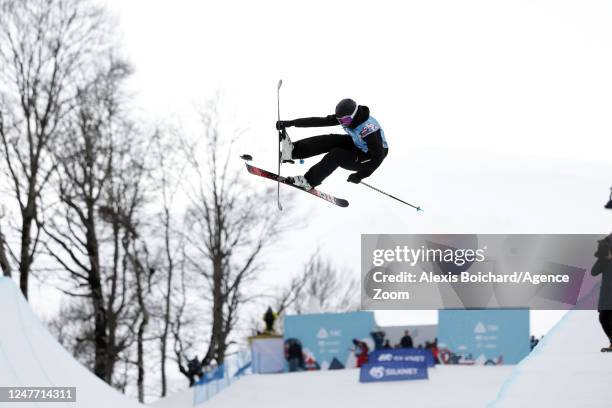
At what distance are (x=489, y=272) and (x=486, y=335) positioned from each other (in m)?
1.85

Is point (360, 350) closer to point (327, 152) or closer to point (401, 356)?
point (401, 356)

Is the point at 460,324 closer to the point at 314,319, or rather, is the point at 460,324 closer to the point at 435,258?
the point at 435,258

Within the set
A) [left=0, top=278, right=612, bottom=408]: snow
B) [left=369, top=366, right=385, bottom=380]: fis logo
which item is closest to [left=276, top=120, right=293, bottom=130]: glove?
[left=0, top=278, right=612, bottom=408]: snow

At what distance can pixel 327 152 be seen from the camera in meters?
7.70

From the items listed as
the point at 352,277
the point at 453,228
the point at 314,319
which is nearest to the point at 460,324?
the point at 314,319

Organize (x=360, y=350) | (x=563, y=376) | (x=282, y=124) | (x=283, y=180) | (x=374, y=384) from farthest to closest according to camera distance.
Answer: (x=360, y=350) → (x=374, y=384) → (x=283, y=180) → (x=563, y=376) → (x=282, y=124)

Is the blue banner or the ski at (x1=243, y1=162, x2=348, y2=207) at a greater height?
the ski at (x1=243, y1=162, x2=348, y2=207)

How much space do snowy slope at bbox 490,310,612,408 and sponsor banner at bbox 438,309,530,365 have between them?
1026 centimetres

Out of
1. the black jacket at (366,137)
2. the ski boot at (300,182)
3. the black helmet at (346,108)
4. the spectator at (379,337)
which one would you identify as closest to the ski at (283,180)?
the ski boot at (300,182)

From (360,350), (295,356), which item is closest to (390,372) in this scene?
(360,350)

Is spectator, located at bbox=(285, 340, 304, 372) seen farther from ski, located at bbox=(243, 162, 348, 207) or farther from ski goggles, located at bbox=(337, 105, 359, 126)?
ski goggles, located at bbox=(337, 105, 359, 126)

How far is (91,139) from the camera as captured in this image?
20.1 meters

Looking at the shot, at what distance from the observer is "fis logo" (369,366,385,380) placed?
64.0 ft

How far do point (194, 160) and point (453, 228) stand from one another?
18.9 metres
